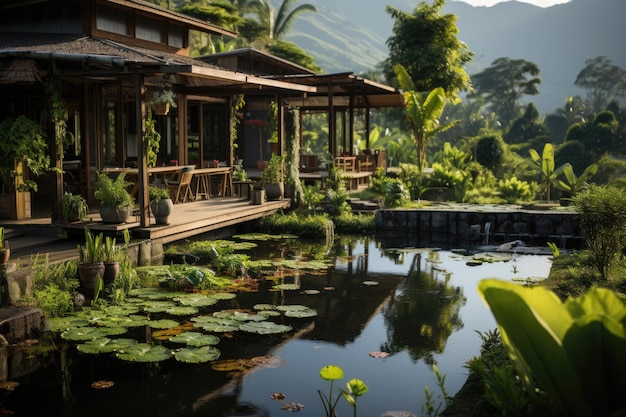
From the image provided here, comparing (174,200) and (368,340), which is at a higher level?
(174,200)

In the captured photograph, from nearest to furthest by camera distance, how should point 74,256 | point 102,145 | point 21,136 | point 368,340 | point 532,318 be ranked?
point 532,318
point 368,340
point 74,256
point 21,136
point 102,145

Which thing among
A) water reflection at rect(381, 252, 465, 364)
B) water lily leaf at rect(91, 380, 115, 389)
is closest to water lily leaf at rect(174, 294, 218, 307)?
water reflection at rect(381, 252, 465, 364)

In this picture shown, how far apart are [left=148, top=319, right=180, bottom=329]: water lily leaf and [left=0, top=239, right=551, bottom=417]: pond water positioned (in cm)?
72

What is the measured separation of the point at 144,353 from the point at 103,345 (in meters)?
0.51

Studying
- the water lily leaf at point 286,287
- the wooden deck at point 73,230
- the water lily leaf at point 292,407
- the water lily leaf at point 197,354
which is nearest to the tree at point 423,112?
the wooden deck at point 73,230

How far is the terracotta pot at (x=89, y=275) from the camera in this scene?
8.90 meters

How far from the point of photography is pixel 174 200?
51.4ft

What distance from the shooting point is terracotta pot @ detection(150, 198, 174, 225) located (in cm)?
1180

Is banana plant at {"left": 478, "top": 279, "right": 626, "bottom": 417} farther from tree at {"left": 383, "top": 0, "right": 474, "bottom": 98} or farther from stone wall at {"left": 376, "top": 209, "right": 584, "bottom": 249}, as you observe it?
tree at {"left": 383, "top": 0, "right": 474, "bottom": 98}

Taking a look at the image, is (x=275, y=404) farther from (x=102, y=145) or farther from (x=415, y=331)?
(x=102, y=145)

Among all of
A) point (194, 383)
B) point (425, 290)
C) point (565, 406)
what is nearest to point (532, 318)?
point (565, 406)

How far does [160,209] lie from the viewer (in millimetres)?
11812

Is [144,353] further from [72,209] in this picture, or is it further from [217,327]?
[72,209]

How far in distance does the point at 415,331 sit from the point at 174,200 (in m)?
9.11
